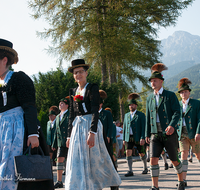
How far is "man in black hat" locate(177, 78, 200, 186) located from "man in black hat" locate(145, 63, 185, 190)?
1.43m

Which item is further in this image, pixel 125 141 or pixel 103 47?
pixel 103 47

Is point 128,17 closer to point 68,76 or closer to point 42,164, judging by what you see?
point 68,76

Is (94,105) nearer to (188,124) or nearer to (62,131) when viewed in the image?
(188,124)

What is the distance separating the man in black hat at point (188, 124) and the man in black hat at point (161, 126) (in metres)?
1.43

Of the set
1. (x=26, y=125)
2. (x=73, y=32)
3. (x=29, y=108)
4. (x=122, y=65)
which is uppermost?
(x=73, y=32)

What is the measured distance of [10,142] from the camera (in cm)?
273

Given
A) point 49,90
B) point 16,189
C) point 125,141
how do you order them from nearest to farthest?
point 16,189 < point 125,141 < point 49,90

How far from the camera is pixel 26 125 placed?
288 centimetres

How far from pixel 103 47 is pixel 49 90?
5.66m

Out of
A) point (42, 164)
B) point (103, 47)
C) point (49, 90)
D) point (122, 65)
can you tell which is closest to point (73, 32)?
point (103, 47)

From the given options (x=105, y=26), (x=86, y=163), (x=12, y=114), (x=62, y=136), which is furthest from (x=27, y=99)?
(x=105, y=26)

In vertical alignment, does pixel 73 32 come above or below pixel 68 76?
above

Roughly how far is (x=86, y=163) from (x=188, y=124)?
3413 mm

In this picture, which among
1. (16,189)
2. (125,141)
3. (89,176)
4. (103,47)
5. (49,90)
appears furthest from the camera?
(103,47)
